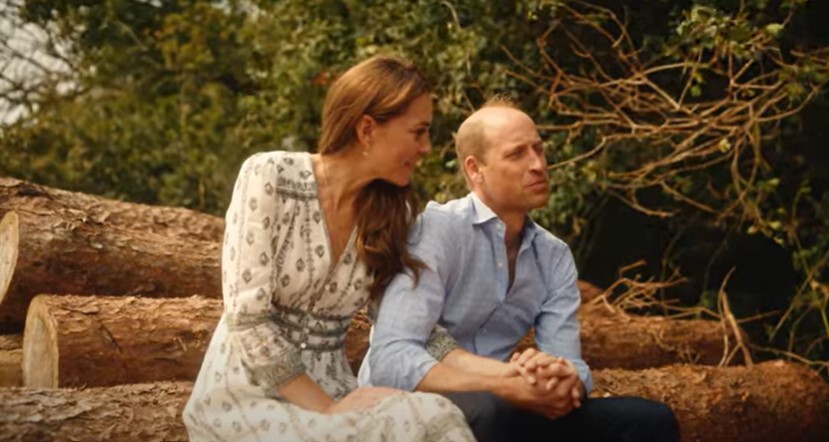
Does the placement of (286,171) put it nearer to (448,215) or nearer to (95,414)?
(448,215)

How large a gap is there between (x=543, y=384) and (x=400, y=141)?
774 millimetres

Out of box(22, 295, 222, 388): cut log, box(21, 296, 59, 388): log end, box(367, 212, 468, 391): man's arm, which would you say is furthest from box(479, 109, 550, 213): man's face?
box(21, 296, 59, 388): log end

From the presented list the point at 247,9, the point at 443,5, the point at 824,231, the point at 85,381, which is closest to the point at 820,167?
the point at 824,231

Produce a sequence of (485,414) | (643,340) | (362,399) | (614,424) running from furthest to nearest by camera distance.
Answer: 1. (643,340)
2. (614,424)
3. (485,414)
4. (362,399)

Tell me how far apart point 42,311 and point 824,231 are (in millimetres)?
4169

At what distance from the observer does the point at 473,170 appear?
4422 millimetres

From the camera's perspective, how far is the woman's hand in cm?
350

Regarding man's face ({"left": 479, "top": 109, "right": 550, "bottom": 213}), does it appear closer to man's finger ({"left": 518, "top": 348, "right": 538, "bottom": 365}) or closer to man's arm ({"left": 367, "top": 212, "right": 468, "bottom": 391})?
man's arm ({"left": 367, "top": 212, "right": 468, "bottom": 391})

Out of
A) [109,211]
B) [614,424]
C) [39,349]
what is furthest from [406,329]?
[109,211]

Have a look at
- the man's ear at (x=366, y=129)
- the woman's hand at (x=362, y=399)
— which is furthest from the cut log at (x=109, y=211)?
the woman's hand at (x=362, y=399)

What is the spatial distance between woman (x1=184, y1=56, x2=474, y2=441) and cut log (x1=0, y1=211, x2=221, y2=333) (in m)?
2.14

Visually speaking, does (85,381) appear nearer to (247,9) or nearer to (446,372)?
(446,372)

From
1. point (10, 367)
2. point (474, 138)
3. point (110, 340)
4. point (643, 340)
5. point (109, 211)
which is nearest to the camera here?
point (474, 138)

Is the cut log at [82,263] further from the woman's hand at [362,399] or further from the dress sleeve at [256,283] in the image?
the woman's hand at [362,399]
